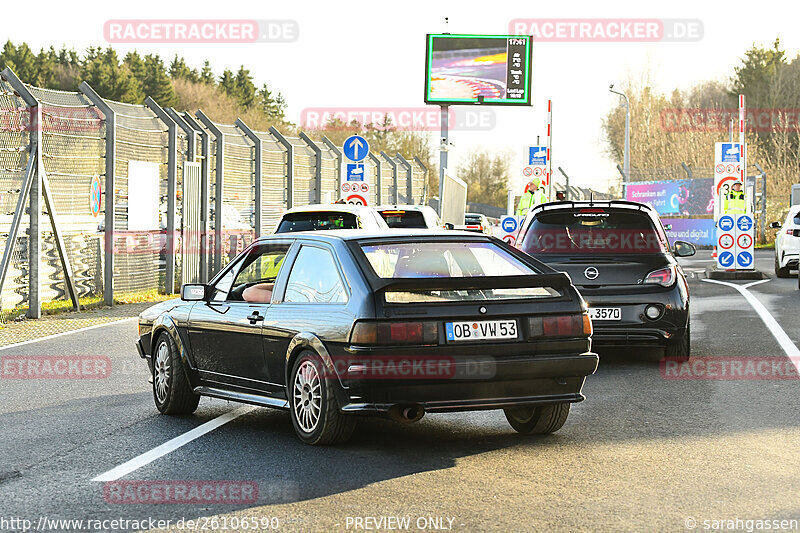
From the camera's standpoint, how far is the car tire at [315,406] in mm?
7359

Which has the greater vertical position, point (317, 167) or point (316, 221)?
point (317, 167)

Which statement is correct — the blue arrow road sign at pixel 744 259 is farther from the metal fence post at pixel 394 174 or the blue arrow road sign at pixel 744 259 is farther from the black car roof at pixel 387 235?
the black car roof at pixel 387 235

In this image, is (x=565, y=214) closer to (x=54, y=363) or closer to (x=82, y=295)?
(x=54, y=363)

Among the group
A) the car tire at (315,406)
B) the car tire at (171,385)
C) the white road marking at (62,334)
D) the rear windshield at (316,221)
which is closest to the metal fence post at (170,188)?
the white road marking at (62,334)

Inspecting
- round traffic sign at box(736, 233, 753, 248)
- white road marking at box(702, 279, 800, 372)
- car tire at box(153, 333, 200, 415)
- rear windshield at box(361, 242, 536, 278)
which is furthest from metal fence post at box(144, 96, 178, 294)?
rear windshield at box(361, 242, 536, 278)

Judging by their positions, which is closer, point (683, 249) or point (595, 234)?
point (595, 234)

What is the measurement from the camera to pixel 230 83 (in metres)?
114

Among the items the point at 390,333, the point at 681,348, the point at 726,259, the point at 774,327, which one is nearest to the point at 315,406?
the point at 390,333

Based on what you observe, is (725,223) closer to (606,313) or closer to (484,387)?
(606,313)

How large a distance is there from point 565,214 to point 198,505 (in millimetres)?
7346

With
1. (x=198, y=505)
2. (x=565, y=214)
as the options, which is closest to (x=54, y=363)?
(x=565, y=214)

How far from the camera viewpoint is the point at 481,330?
7316 mm

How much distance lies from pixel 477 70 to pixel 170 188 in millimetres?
16800

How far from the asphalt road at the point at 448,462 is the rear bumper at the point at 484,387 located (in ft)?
1.01
